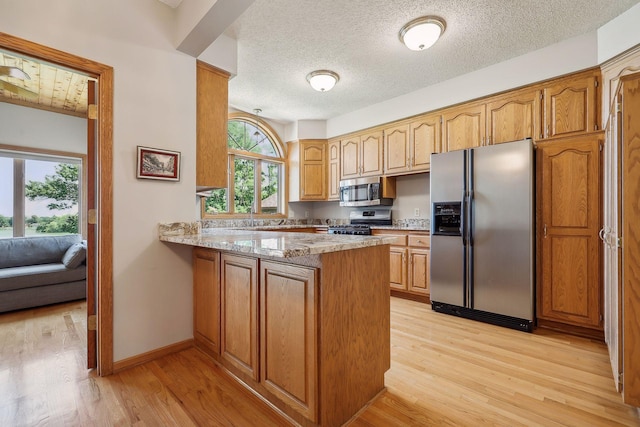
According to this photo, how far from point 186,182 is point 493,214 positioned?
288cm

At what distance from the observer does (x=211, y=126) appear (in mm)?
2570

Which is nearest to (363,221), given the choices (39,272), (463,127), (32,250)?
(463,127)

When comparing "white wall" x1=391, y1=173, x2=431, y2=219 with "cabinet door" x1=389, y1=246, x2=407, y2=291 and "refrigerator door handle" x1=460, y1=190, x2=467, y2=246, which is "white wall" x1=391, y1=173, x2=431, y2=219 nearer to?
"cabinet door" x1=389, y1=246, x2=407, y2=291

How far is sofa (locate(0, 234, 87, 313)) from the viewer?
10.4 ft

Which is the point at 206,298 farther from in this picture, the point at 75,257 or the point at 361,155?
the point at 361,155

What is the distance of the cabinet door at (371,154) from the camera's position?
4273 millimetres

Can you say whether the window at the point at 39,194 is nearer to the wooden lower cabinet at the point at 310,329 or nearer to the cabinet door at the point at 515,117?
the wooden lower cabinet at the point at 310,329

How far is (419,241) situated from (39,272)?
175 inches

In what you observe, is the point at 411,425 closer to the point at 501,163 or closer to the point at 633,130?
the point at 633,130

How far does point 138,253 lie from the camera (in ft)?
6.95

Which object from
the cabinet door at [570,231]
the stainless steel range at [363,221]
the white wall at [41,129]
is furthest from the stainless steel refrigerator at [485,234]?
the white wall at [41,129]

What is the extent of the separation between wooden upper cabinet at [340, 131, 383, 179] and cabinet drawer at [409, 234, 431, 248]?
1.13 metres

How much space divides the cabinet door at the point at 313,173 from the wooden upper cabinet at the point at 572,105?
3.08 meters

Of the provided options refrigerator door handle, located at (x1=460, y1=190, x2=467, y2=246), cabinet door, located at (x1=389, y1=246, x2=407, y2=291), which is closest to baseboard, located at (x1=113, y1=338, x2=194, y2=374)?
cabinet door, located at (x1=389, y1=246, x2=407, y2=291)
